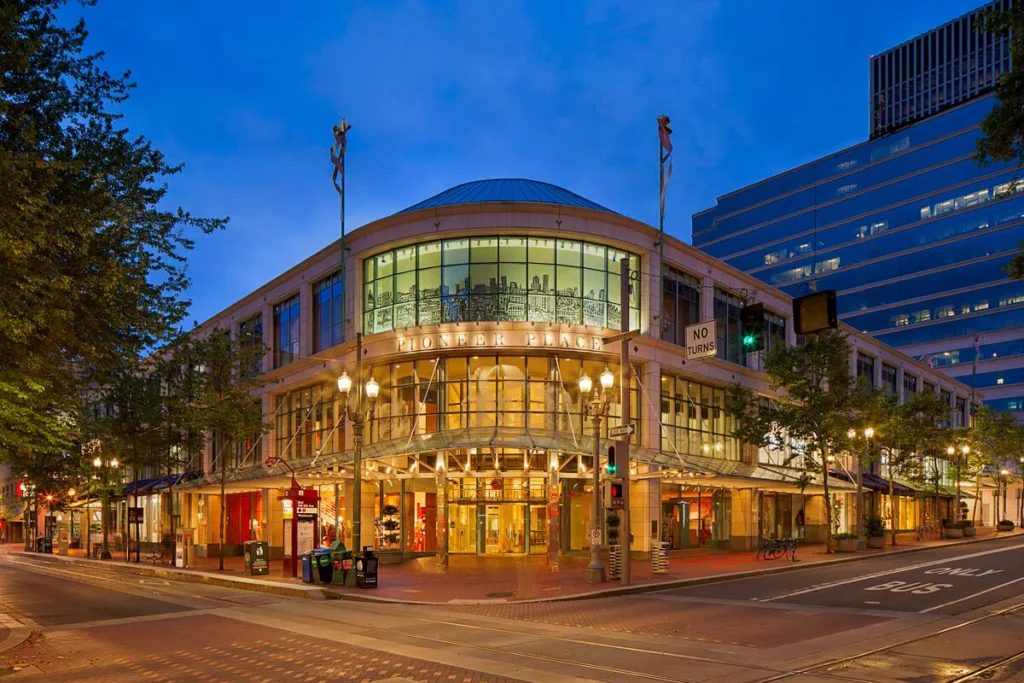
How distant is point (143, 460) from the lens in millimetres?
43938

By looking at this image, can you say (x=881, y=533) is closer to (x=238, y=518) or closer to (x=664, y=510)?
(x=664, y=510)

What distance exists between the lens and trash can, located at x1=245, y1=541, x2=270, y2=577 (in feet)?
100

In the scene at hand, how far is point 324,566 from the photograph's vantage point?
27.0 meters

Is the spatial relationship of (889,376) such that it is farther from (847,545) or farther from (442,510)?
(442,510)

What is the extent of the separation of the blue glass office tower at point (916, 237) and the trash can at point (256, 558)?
81.9m

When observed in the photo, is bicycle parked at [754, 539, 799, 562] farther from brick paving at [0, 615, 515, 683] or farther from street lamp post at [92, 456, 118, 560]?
street lamp post at [92, 456, 118, 560]

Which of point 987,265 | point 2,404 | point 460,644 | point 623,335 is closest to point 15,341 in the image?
point 2,404

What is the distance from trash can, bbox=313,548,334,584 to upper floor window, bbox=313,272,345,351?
50.0ft

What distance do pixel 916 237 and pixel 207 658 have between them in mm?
104661

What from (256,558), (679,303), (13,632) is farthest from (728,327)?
(13,632)

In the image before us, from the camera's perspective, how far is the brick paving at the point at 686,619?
52.7 ft

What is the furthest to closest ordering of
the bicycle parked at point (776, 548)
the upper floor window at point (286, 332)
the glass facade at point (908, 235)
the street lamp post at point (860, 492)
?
1. the glass facade at point (908, 235)
2. the upper floor window at point (286, 332)
3. the street lamp post at point (860, 492)
4. the bicycle parked at point (776, 548)

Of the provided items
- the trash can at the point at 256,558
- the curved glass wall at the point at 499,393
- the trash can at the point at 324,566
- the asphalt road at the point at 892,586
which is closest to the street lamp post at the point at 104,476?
the trash can at the point at 256,558

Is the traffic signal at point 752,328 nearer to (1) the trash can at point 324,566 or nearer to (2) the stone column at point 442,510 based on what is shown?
(1) the trash can at point 324,566
